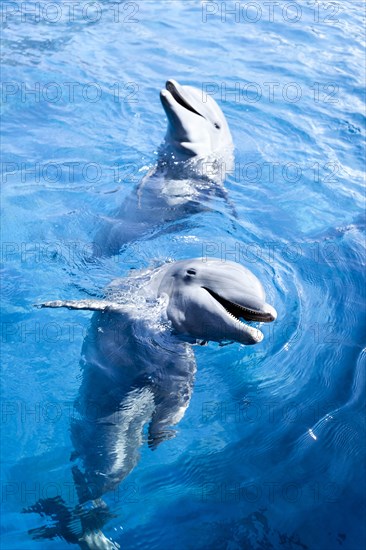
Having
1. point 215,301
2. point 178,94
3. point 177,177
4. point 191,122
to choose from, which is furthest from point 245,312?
point 178,94

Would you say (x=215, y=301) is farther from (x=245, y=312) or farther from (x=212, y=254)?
(x=212, y=254)

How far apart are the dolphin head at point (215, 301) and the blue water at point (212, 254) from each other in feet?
3.63

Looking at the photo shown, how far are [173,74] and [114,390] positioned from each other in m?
8.46

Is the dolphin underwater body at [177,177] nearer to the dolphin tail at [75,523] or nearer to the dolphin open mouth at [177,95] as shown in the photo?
the dolphin open mouth at [177,95]

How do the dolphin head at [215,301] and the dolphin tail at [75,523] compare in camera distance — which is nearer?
the dolphin head at [215,301]

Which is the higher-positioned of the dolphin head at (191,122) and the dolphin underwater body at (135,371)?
the dolphin head at (191,122)

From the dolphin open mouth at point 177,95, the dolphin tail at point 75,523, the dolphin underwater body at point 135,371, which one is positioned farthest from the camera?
the dolphin open mouth at point 177,95

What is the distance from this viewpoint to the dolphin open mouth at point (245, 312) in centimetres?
515

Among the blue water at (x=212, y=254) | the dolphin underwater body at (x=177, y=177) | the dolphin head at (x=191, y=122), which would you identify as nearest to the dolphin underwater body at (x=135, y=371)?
the blue water at (x=212, y=254)

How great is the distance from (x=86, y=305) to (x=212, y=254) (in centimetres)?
283

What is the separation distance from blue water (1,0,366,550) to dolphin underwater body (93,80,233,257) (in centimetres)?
22

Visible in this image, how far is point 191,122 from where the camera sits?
26.5 feet

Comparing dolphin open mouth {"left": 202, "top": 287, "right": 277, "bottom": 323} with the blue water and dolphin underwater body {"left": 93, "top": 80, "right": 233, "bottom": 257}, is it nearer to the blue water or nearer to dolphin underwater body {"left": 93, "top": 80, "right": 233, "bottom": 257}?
the blue water

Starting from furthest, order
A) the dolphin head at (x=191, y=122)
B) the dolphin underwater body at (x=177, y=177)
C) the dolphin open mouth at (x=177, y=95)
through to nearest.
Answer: the dolphin open mouth at (x=177, y=95) → the dolphin head at (x=191, y=122) → the dolphin underwater body at (x=177, y=177)
